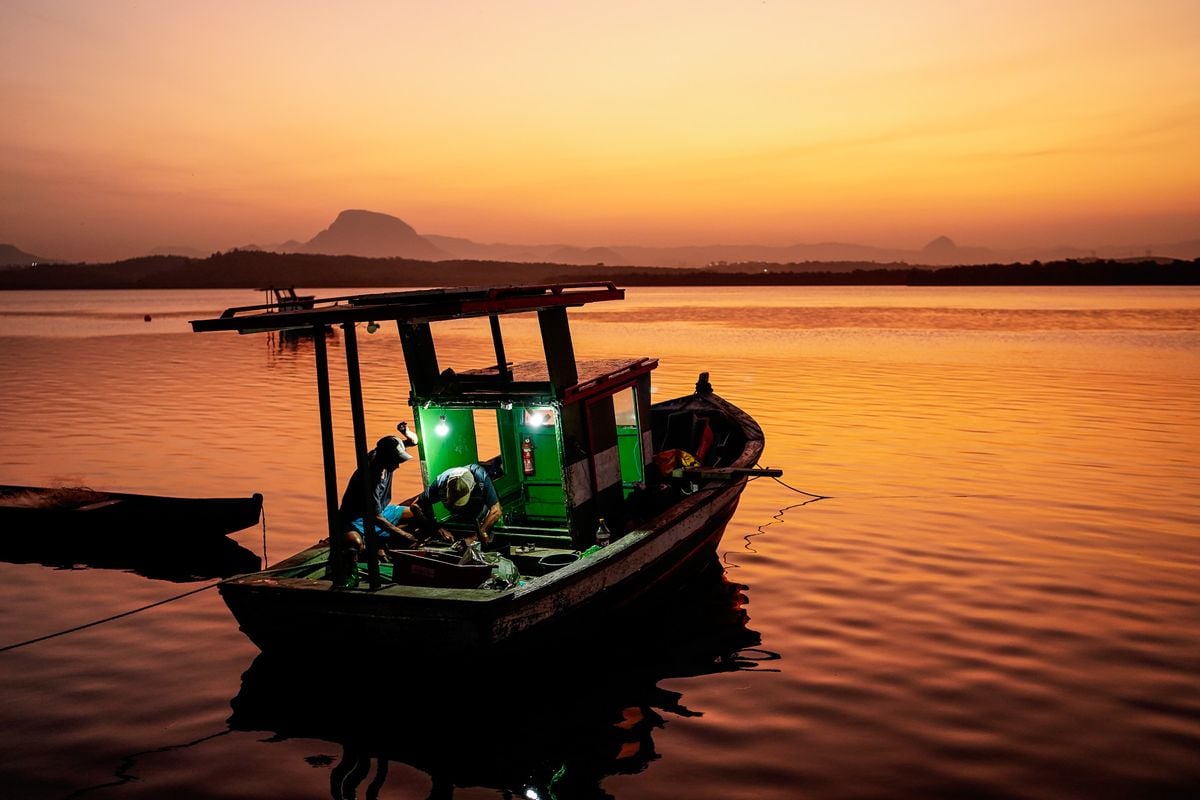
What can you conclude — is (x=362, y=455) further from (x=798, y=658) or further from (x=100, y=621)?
(x=798, y=658)

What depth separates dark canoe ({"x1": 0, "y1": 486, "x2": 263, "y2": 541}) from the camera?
47.3 ft

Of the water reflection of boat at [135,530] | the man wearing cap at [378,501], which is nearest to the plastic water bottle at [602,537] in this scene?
the man wearing cap at [378,501]

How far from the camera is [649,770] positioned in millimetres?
7938

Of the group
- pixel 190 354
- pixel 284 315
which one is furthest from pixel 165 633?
pixel 190 354

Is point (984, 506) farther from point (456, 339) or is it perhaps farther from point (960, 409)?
point (456, 339)

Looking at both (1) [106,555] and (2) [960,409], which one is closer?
(1) [106,555]

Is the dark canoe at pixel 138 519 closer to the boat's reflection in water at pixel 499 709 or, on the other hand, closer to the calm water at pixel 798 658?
Result: the calm water at pixel 798 658

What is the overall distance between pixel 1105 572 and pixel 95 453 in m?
22.3

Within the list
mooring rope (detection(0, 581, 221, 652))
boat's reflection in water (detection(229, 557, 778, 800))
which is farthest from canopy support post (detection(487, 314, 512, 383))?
mooring rope (detection(0, 581, 221, 652))

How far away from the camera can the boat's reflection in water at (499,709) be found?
7.96 metres

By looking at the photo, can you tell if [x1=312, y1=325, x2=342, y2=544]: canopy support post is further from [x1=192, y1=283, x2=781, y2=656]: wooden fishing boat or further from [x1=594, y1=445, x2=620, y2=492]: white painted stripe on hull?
[x1=594, y1=445, x2=620, y2=492]: white painted stripe on hull

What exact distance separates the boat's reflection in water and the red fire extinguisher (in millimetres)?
2506

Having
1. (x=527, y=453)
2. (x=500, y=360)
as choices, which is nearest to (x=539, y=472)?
(x=527, y=453)

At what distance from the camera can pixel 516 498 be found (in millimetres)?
12211
